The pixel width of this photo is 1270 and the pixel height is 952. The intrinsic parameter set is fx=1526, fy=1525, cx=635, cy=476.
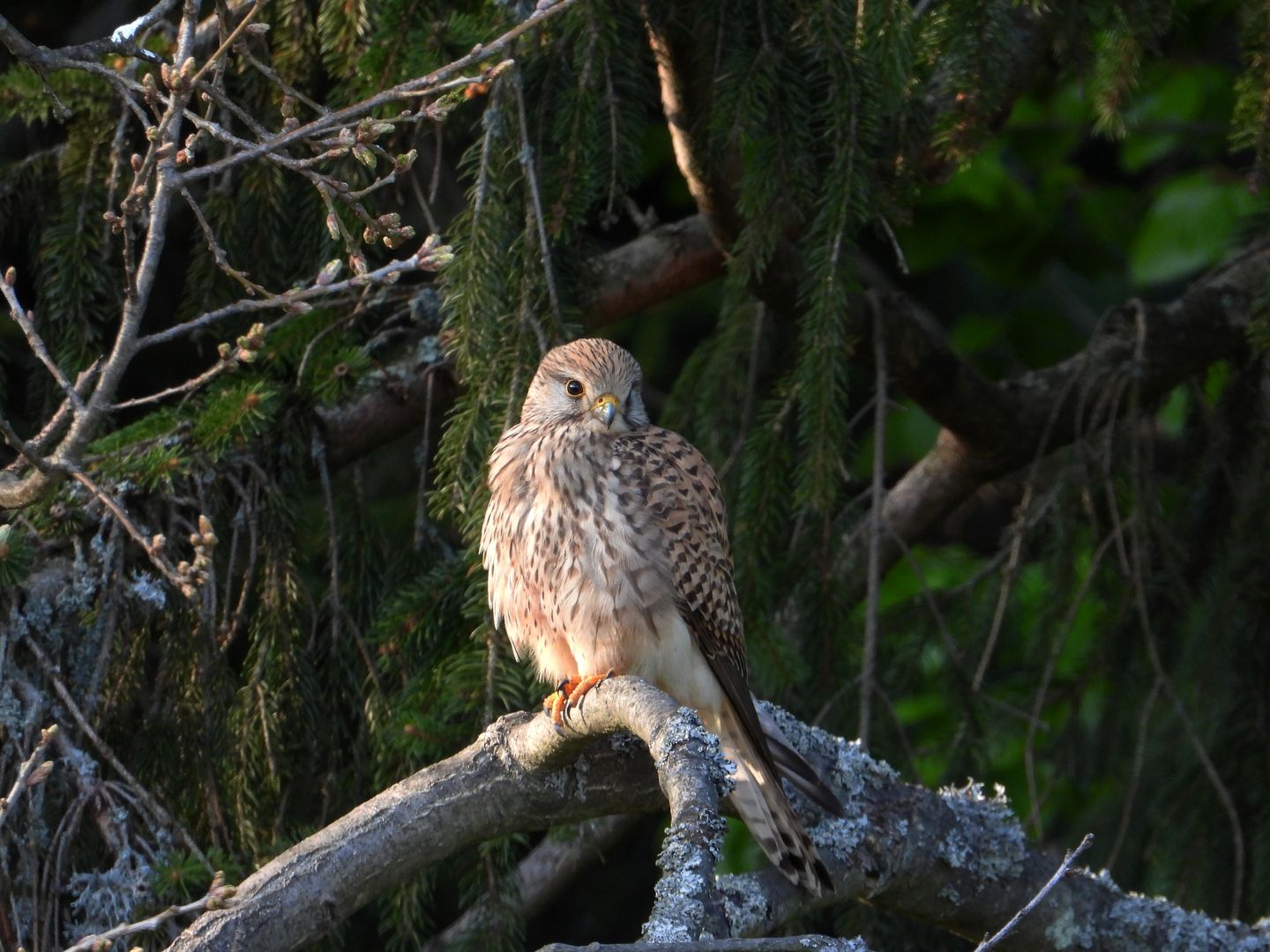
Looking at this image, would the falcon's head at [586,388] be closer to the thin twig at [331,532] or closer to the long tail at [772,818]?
the thin twig at [331,532]

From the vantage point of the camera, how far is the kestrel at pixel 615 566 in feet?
9.58

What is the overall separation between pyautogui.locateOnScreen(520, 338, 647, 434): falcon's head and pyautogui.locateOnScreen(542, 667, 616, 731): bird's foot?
0.53 meters

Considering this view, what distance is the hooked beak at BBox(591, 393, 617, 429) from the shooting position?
312 cm

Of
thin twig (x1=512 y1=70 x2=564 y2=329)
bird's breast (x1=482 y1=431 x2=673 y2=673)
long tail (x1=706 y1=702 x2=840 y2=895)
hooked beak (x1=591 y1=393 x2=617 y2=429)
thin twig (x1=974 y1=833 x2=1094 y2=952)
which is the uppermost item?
thin twig (x1=512 y1=70 x2=564 y2=329)

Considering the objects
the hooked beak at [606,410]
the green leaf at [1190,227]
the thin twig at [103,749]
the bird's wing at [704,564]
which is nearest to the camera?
the thin twig at [103,749]

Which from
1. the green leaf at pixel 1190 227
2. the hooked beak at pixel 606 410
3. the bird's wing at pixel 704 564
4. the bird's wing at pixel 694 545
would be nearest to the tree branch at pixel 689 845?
the bird's wing at pixel 704 564

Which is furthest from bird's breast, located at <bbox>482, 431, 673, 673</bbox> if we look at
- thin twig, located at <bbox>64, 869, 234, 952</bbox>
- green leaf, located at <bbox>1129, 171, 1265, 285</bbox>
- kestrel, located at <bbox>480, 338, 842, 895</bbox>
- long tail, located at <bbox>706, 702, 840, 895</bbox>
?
green leaf, located at <bbox>1129, 171, 1265, 285</bbox>

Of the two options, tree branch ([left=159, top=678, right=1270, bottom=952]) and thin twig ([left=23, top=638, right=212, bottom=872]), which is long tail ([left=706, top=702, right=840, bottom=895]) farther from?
thin twig ([left=23, top=638, right=212, bottom=872])

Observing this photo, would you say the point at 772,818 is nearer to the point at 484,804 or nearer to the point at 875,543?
the point at 484,804

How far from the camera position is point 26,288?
404 centimetres

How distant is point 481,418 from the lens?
2.70 m

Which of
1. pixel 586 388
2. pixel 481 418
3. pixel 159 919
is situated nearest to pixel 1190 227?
pixel 586 388

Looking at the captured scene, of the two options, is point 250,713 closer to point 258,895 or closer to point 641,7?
point 258,895

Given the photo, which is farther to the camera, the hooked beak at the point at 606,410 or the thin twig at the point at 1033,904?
the hooked beak at the point at 606,410
